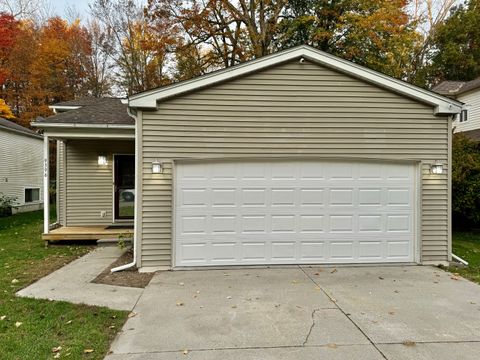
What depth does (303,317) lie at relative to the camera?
4375 millimetres

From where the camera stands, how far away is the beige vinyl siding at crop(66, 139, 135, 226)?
10.3m

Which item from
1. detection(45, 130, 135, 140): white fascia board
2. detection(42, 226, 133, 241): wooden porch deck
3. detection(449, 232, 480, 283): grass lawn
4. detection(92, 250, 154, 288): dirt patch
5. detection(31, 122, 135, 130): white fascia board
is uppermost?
detection(31, 122, 135, 130): white fascia board

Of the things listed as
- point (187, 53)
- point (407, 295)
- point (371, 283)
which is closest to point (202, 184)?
point (371, 283)

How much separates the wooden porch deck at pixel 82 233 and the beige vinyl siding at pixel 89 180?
0.66 metres

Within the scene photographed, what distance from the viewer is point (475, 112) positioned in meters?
17.2

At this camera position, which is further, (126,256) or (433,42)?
(433,42)

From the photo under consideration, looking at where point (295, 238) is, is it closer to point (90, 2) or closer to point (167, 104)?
point (167, 104)

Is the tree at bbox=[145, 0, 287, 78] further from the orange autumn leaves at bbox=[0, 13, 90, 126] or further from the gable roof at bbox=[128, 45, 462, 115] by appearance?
the gable roof at bbox=[128, 45, 462, 115]

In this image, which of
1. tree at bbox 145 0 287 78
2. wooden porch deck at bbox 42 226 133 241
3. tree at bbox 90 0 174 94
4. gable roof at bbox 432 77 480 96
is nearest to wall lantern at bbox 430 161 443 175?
wooden porch deck at bbox 42 226 133 241

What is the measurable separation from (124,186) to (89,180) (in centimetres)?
98

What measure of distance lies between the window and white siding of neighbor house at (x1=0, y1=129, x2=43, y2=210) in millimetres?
206

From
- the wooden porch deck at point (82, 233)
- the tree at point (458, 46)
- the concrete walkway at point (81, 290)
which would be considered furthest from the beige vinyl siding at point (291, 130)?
the tree at point (458, 46)

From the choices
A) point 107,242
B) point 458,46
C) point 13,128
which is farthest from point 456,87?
point 13,128

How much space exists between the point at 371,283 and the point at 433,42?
989 inches
